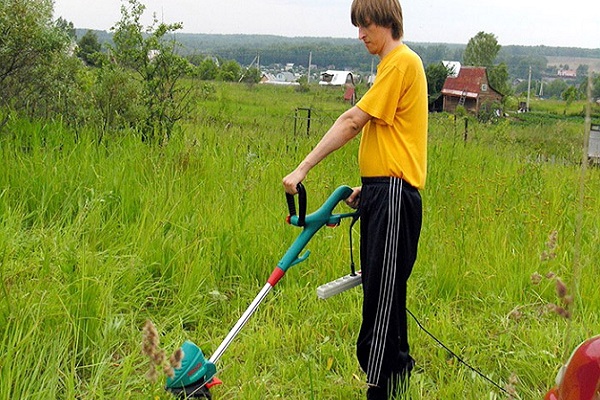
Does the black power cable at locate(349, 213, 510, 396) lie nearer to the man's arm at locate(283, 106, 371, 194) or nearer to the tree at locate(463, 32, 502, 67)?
the man's arm at locate(283, 106, 371, 194)

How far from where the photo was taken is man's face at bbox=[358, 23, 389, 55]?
8.32 feet

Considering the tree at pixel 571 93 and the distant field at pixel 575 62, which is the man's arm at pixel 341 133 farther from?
the distant field at pixel 575 62

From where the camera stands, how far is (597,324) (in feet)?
11.0

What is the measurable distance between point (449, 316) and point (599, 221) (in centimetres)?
204

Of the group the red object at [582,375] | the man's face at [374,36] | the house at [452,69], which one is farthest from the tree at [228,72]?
the house at [452,69]

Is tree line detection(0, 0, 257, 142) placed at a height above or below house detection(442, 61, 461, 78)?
below

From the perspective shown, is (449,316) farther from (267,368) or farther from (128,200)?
(128,200)

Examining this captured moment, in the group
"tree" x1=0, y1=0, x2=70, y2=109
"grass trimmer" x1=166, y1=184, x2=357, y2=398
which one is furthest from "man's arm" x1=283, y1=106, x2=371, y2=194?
"tree" x1=0, y1=0, x2=70, y2=109

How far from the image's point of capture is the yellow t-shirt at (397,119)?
Result: 2480mm

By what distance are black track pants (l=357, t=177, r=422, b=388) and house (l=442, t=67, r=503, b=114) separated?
27.6 m

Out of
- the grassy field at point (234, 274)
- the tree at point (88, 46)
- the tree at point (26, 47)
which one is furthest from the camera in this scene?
the tree at point (88, 46)

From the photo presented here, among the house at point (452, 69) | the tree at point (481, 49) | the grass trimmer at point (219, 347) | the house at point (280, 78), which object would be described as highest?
the tree at point (481, 49)

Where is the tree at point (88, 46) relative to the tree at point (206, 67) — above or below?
above

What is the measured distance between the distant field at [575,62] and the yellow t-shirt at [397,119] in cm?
107
